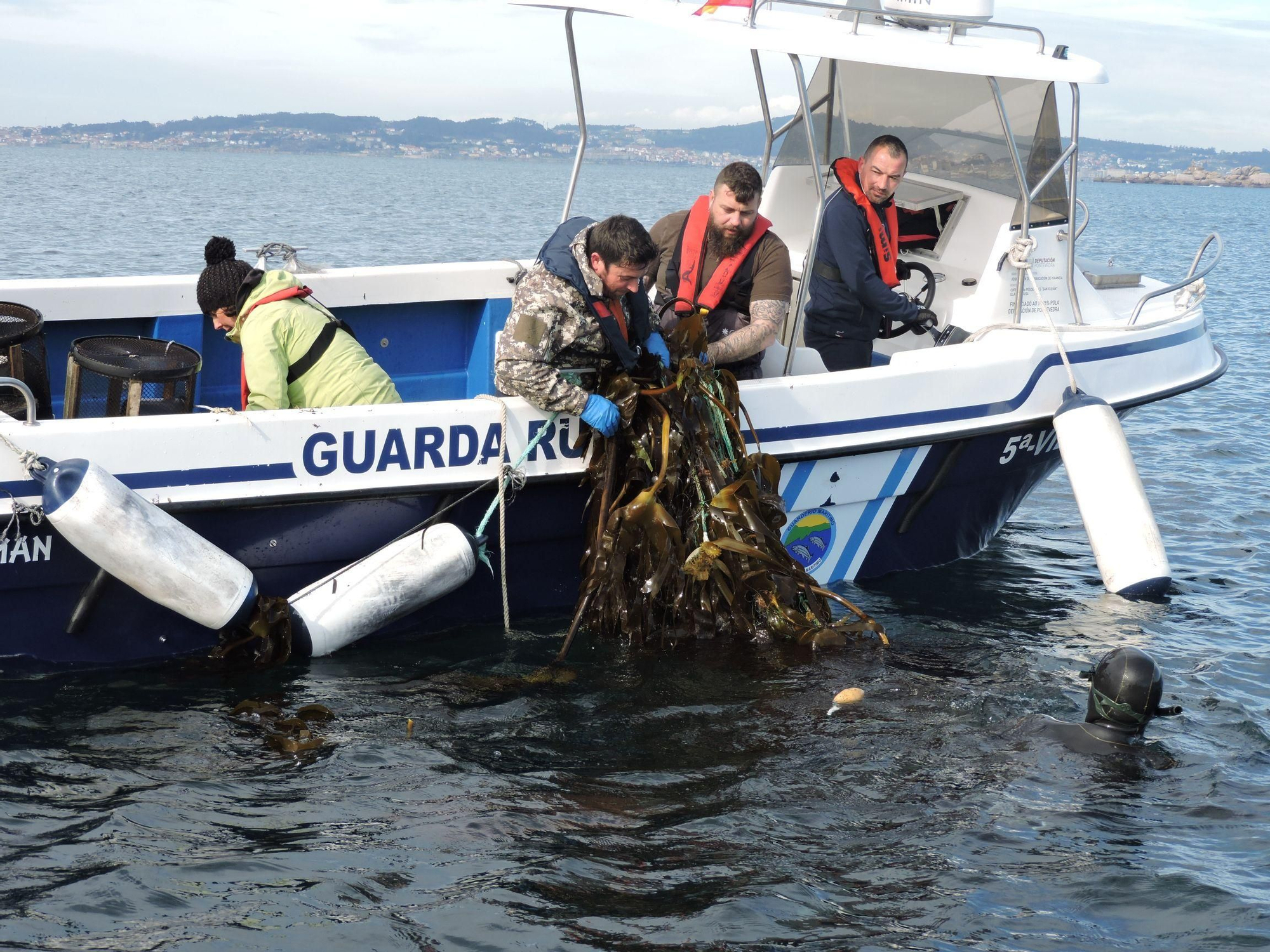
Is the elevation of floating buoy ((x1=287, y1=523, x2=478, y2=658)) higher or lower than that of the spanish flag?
lower

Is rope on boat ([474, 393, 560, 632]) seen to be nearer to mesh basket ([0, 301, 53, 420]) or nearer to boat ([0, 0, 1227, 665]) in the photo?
boat ([0, 0, 1227, 665])

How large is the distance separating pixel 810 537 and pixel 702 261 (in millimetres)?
Answer: 1385

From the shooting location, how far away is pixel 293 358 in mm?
4949

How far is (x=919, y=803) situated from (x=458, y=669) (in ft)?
6.28

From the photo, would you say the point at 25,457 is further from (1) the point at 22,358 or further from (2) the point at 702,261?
(2) the point at 702,261

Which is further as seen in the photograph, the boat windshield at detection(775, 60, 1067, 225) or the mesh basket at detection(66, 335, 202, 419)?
the boat windshield at detection(775, 60, 1067, 225)

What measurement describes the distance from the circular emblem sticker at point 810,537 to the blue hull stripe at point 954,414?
1.46 ft

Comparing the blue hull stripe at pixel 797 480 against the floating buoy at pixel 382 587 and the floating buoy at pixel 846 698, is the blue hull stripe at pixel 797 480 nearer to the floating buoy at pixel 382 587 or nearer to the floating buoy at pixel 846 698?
the floating buoy at pixel 846 698

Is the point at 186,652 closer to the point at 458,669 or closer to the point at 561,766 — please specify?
the point at 458,669

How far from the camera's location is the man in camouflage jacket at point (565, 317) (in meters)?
4.82

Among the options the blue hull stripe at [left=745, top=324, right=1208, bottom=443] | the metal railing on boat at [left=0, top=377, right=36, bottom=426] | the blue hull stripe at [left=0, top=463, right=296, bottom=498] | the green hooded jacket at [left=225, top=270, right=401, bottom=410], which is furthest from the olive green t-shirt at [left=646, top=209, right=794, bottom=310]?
the metal railing on boat at [left=0, top=377, right=36, bottom=426]

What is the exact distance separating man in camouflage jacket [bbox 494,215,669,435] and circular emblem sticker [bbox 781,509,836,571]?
1.24 metres

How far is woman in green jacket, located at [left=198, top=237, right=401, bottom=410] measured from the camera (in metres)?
4.84

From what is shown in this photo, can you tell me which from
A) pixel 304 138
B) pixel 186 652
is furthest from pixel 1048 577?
pixel 304 138
